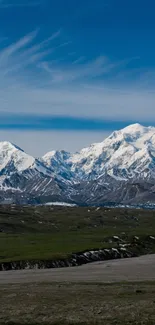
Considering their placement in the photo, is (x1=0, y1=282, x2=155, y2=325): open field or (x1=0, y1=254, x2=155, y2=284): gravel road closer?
(x1=0, y1=282, x2=155, y2=325): open field

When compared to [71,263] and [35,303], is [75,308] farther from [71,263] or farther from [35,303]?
[71,263]

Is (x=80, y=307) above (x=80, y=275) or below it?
above

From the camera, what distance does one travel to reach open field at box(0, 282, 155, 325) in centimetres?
3922

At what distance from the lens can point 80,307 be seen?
46156 millimetres

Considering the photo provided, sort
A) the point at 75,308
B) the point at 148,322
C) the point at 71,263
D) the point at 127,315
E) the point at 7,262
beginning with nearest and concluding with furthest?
the point at 148,322, the point at 127,315, the point at 75,308, the point at 7,262, the point at 71,263

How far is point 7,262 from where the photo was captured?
5379 inches

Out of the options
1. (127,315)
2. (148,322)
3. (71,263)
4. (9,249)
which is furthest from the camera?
(9,249)

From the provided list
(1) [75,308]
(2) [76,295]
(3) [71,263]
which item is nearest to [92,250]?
(3) [71,263]

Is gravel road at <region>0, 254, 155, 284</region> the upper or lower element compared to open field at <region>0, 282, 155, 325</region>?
lower

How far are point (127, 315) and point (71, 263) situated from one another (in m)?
111

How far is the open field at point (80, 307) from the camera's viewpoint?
39.2 metres

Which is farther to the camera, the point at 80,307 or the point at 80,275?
the point at 80,275

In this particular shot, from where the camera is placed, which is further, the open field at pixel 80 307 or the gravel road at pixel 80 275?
the gravel road at pixel 80 275

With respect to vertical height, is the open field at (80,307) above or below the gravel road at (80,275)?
above
